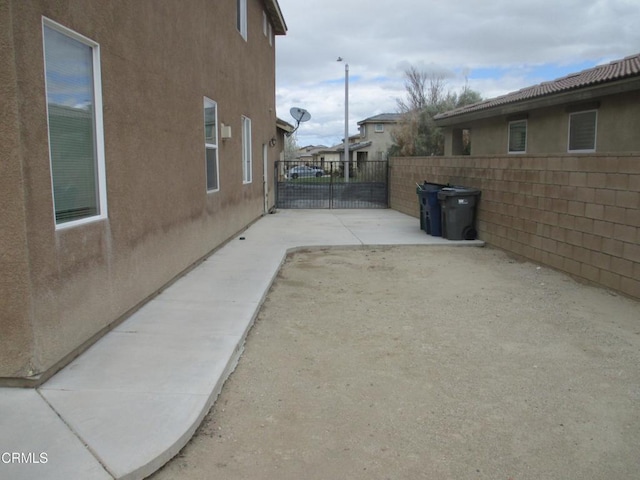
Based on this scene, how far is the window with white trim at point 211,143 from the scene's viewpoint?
31.0 ft

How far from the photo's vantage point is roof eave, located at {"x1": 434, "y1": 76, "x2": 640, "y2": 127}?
10.4 metres

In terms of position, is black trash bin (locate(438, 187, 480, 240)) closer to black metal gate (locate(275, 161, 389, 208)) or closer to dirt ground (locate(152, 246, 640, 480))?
dirt ground (locate(152, 246, 640, 480))

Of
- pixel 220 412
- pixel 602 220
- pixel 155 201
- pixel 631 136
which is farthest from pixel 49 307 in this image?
pixel 631 136

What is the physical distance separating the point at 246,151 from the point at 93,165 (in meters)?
9.31

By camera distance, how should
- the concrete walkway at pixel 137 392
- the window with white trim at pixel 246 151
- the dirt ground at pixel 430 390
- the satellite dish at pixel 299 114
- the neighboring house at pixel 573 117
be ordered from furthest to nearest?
the satellite dish at pixel 299 114 < the window with white trim at pixel 246 151 < the neighboring house at pixel 573 117 < the dirt ground at pixel 430 390 < the concrete walkway at pixel 137 392

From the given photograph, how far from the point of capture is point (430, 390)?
14.7 feet

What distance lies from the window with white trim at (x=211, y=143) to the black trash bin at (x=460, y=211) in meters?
5.15

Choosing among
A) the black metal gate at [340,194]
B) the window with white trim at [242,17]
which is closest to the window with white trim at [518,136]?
the black metal gate at [340,194]

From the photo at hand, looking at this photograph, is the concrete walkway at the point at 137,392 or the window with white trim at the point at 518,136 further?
the window with white trim at the point at 518,136

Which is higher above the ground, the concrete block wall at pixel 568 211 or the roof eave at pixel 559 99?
the roof eave at pixel 559 99

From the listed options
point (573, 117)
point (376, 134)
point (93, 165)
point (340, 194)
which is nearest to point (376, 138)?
point (376, 134)

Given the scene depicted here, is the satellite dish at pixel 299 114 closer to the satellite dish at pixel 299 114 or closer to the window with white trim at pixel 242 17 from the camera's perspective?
the satellite dish at pixel 299 114

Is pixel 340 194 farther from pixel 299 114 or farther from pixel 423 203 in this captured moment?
pixel 423 203

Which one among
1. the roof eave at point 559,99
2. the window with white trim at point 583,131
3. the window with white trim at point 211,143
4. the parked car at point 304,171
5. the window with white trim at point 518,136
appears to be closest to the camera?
the window with white trim at point 211,143
